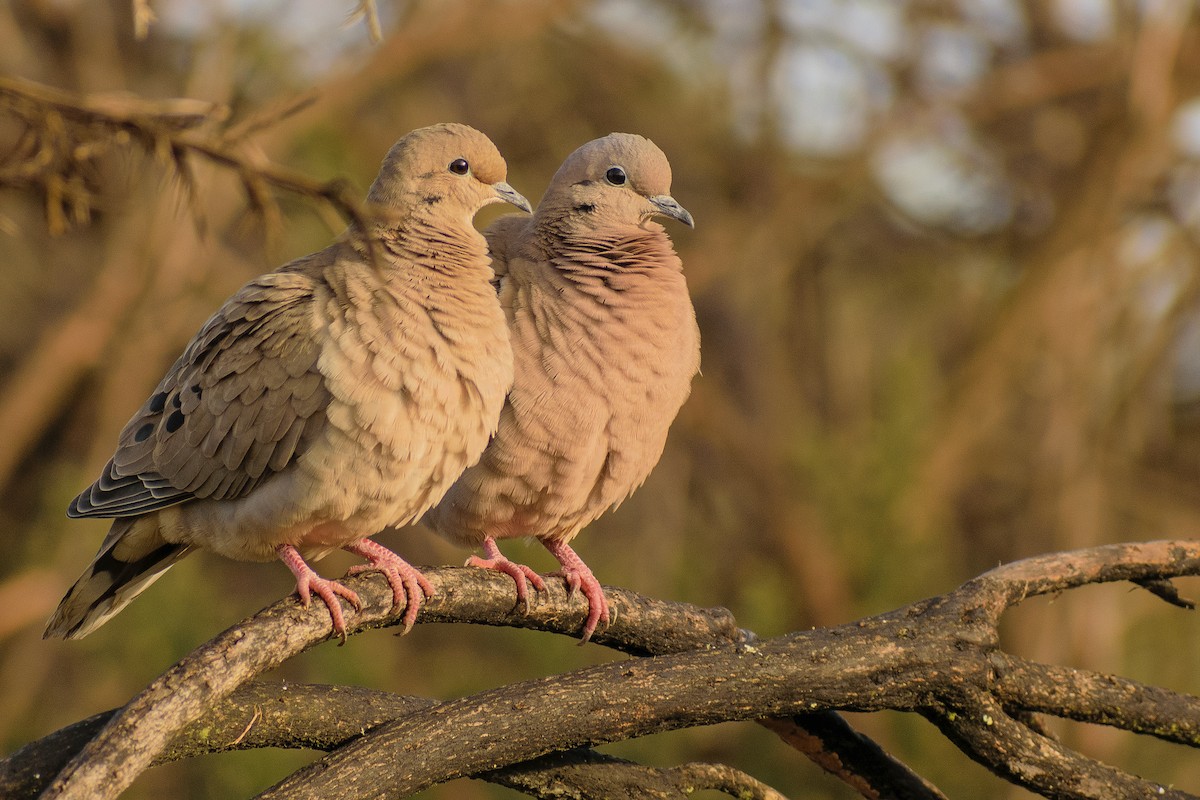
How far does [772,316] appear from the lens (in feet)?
34.9

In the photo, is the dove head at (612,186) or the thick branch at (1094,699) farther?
the dove head at (612,186)

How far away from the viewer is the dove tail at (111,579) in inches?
136

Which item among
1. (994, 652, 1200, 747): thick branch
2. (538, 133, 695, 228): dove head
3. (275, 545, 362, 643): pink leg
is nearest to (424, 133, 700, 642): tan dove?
(538, 133, 695, 228): dove head

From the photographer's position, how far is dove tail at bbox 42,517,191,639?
345 cm

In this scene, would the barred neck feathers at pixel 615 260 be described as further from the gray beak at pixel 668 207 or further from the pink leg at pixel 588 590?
the pink leg at pixel 588 590

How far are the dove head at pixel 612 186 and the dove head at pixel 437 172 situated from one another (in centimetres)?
39

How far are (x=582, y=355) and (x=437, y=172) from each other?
A: 0.61 metres

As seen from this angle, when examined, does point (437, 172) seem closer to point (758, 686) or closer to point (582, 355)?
point (582, 355)

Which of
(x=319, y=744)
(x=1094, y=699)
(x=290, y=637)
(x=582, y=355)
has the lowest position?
(x=319, y=744)

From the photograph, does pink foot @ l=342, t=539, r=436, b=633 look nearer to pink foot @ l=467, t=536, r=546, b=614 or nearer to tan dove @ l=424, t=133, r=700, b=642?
pink foot @ l=467, t=536, r=546, b=614

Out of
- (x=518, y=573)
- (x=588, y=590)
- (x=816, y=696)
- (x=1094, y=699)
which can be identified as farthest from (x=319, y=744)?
(x=1094, y=699)

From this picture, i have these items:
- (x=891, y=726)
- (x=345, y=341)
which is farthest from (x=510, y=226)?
(x=891, y=726)

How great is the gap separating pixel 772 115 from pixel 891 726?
411 centimetres

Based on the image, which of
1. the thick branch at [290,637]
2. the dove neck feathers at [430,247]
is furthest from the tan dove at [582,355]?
the dove neck feathers at [430,247]
